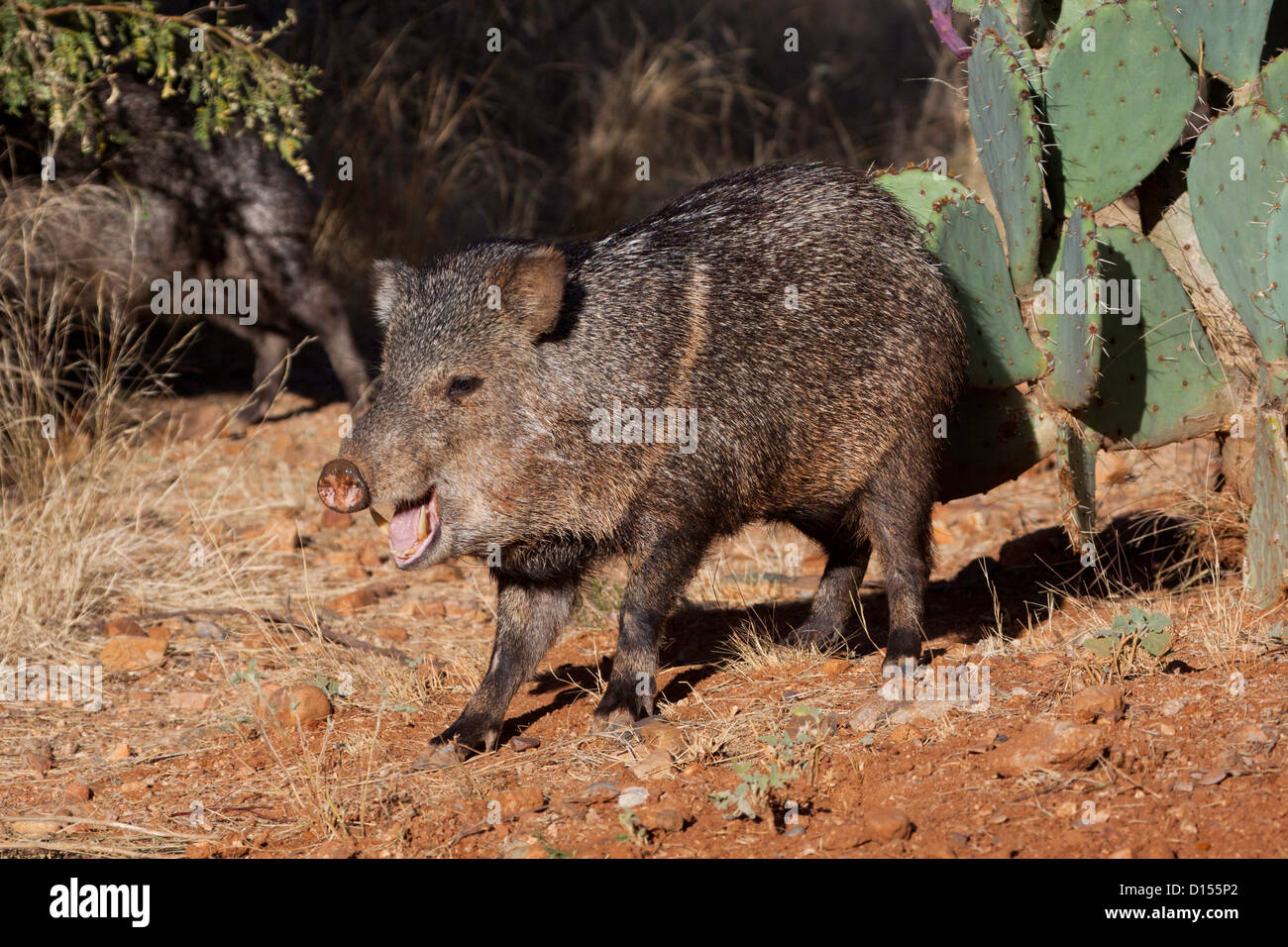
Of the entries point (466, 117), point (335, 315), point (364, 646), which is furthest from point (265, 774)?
point (466, 117)

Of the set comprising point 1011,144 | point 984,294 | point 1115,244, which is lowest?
point 984,294

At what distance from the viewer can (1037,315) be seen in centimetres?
386

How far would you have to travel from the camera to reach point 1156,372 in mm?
3883

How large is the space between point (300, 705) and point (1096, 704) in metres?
1.99

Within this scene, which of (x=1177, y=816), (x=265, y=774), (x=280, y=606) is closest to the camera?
(x=1177, y=816)

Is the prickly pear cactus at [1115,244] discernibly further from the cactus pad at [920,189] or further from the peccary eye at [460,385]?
the peccary eye at [460,385]

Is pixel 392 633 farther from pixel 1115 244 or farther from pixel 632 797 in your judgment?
pixel 1115 244

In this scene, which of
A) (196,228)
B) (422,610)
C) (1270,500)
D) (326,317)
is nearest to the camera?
(1270,500)

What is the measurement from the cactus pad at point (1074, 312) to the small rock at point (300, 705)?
2150 millimetres

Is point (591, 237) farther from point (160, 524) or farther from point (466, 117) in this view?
point (466, 117)

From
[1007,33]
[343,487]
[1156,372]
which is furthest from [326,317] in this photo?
[1156,372]

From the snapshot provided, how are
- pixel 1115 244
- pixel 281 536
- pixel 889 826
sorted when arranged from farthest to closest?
pixel 281 536 → pixel 1115 244 → pixel 889 826

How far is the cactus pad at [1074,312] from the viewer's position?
3434mm

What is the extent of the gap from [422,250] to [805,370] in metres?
4.62
